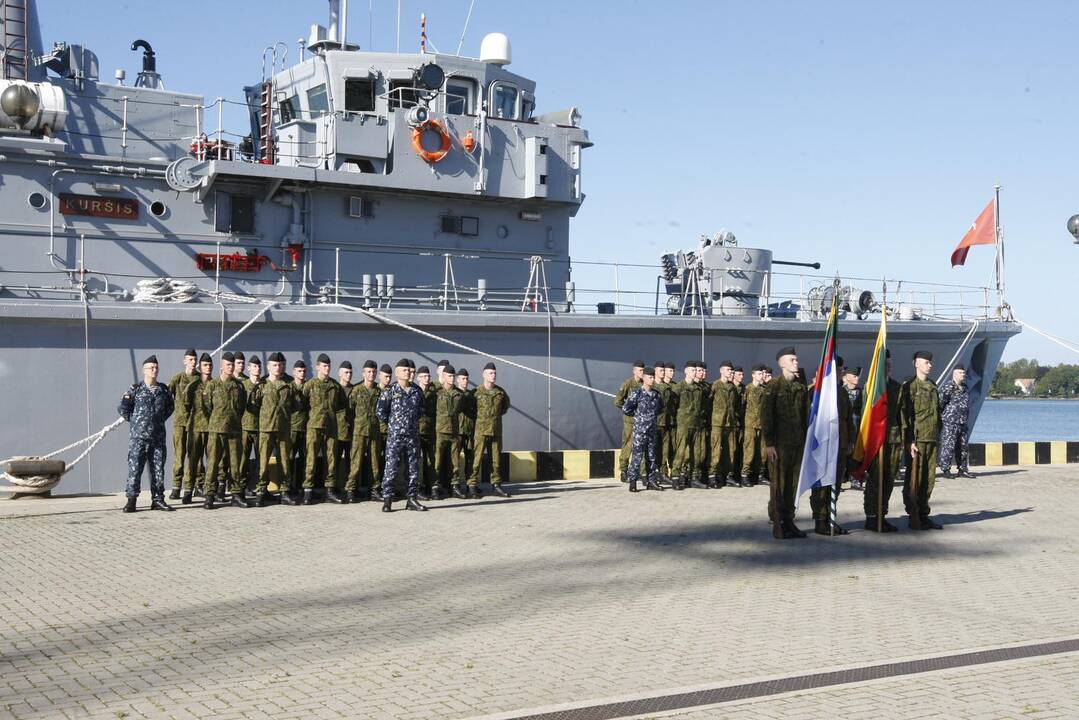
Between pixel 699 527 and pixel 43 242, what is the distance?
28.8 ft

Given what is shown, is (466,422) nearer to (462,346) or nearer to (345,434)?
(345,434)

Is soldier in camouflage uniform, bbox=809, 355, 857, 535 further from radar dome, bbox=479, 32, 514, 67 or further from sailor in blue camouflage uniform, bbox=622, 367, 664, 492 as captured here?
radar dome, bbox=479, 32, 514, 67

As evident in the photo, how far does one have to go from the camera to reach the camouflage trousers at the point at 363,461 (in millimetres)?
12539

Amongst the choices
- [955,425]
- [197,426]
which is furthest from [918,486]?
[197,426]

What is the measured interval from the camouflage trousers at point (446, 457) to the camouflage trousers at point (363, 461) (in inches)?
26.5

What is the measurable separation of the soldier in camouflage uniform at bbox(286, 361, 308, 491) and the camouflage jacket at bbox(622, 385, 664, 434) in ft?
13.2

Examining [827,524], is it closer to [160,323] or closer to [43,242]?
[160,323]

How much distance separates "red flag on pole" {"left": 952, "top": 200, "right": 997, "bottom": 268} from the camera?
1871cm

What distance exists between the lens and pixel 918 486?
35.4ft

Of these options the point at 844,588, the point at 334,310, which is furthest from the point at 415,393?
the point at 844,588

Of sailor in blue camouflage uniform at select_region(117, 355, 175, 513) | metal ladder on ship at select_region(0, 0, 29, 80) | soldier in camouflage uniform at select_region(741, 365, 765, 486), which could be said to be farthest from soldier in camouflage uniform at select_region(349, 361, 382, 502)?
metal ladder on ship at select_region(0, 0, 29, 80)

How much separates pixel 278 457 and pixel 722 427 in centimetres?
558

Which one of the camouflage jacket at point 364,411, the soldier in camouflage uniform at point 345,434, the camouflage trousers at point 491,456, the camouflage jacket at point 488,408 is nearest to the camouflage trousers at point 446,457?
the camouflage trousers at point 491,456

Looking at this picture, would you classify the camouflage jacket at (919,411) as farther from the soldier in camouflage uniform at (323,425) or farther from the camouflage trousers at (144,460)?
the camouflage trousers at (144,460)
